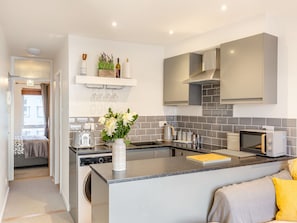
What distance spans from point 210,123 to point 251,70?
3.90 feet

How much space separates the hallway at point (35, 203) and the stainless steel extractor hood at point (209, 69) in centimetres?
255

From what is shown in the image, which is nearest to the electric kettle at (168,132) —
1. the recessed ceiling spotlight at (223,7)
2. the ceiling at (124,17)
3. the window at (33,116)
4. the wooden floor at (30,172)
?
the ceiling at (124,17)

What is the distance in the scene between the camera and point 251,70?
2855 mm

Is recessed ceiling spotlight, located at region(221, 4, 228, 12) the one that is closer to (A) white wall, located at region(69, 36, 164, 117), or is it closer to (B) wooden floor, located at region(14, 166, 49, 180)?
(A) white wall, located at region(69, 36, 164, 117)

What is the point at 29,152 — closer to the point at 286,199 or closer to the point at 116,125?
the point at 116,125

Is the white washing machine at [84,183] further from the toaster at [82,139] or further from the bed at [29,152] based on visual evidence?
the bed at [29,152]

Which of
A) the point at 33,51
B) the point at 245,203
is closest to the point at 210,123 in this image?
the point at 245,203

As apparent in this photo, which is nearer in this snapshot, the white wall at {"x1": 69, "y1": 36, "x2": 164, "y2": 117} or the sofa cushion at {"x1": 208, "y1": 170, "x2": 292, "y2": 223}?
the sofa cushion at {"x1": 208, "y1": 170, "x2": 292, "y2": 223}

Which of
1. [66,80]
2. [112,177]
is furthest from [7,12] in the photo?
[112,177]

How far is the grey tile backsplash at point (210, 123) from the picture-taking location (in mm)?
2921

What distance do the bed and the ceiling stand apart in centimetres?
312

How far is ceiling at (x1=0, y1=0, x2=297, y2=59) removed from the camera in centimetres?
253

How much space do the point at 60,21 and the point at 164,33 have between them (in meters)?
1.37

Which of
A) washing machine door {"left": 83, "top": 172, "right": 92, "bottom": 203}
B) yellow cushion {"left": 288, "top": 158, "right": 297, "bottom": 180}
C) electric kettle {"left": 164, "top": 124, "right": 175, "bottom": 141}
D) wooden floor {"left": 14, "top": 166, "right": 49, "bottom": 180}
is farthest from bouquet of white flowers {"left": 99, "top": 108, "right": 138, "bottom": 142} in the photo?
wooden floor {"left": 14, "top": 166, "right": 49, "bottom": 180}
